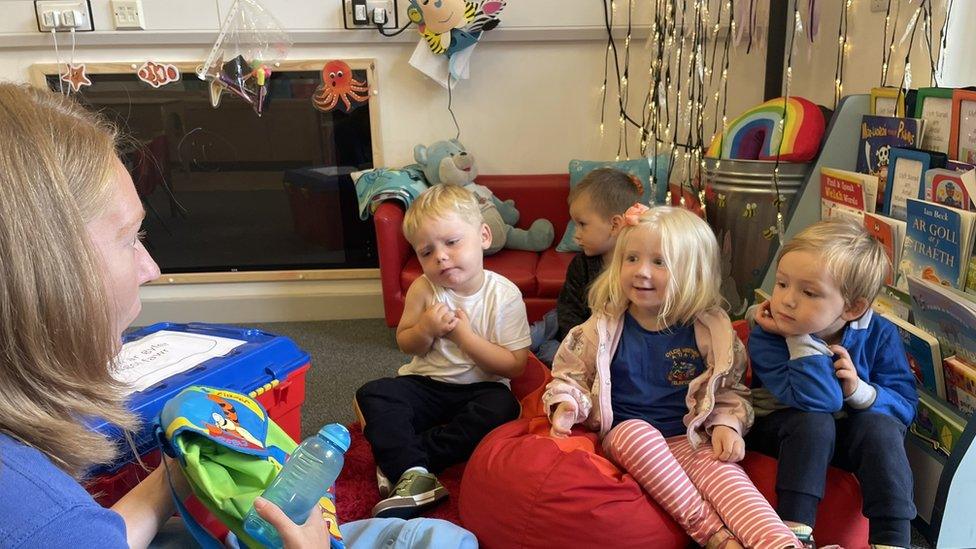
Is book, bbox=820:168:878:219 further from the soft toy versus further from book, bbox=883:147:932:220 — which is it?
the soft toy

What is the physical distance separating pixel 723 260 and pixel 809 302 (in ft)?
3.46

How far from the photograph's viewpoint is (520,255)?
295 centimetres

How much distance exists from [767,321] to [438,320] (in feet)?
2.59

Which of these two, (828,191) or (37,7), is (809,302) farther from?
(37,7)

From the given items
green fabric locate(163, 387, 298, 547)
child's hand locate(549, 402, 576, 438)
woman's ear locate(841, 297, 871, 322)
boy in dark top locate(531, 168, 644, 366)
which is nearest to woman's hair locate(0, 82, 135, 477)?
green fabric locate(163, 387, 298, 547)

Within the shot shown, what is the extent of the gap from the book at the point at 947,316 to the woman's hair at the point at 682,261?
1.47 feet

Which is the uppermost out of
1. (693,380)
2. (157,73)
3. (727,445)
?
(157,73)

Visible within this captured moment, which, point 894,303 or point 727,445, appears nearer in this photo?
point 727,445

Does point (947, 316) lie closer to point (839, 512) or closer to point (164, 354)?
point (839, 512)

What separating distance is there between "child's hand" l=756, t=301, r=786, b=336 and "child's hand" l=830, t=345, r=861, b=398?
0.38 ft

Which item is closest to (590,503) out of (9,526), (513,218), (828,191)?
(9,526)

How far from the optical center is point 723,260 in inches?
98.4

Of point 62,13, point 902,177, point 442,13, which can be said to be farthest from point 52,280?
point 62,13

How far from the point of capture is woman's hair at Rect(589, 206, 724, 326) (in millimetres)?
1576
